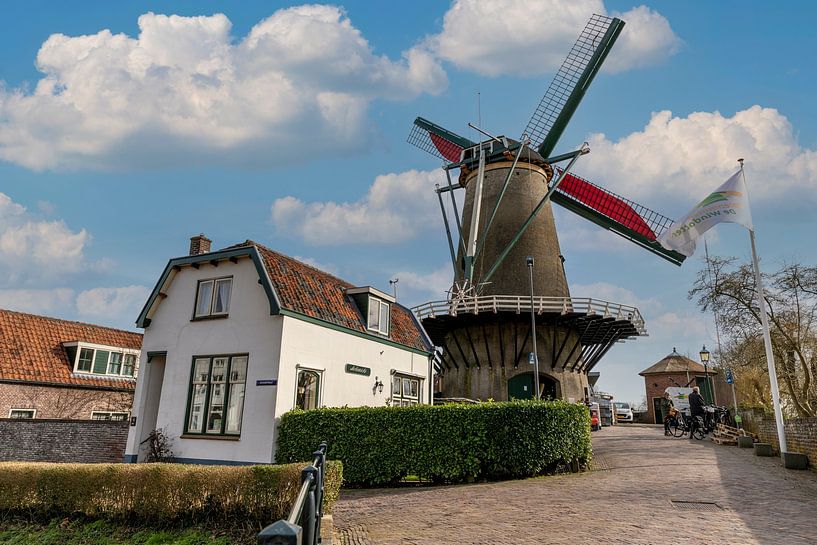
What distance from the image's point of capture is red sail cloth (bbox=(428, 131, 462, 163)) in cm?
3566

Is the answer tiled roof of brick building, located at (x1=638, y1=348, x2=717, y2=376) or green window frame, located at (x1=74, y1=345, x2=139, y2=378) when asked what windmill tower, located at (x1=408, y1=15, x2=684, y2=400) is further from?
tiled roof of brick building, located at (x1=638, y1=348, x2=717, y2=376)

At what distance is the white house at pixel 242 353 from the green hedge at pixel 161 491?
5127 millimetres

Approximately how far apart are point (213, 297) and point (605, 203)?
2452 cm

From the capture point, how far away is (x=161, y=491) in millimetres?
9852

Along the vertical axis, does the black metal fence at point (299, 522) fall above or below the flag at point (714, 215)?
below

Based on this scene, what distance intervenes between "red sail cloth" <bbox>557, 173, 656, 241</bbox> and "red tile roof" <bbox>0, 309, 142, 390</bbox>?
90.7ft

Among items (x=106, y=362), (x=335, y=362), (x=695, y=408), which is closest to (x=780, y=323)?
(x=695, y=408)

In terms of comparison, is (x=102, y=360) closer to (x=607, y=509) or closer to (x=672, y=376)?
(x=607, y=509)

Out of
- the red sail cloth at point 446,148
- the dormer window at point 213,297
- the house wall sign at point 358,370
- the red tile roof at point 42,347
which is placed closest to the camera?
the dormer window at point 213,297

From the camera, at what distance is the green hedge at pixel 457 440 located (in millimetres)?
13273

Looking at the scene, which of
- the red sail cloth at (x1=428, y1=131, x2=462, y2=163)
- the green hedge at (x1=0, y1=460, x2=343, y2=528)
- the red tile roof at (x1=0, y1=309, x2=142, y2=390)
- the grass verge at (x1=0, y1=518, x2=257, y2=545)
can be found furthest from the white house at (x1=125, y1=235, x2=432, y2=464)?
the red sail cloth at (x1=428, y1=131, x2=462, y2=163)

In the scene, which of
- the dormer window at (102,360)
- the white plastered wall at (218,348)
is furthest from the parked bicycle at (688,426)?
the dormer window at (102,360)

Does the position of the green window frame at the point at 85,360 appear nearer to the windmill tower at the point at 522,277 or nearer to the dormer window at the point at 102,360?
the dormer window at the point at 102,360

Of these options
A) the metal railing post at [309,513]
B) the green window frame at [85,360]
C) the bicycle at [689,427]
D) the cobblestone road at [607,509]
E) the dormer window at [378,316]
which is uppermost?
the dormer window at [378,316]
